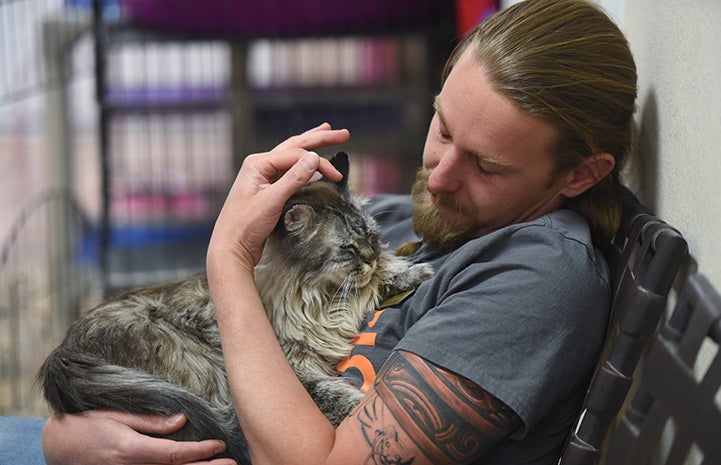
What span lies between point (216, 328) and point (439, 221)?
51 centimetres

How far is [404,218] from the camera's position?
192cm

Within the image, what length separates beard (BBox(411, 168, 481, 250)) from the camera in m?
1.47

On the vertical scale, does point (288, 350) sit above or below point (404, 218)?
below

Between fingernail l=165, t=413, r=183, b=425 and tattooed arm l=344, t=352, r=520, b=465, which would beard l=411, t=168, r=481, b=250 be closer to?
tattooed arm l=344, t=352, r=520, b=465

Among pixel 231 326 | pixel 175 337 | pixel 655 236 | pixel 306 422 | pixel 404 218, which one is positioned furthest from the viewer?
pixel 404 218

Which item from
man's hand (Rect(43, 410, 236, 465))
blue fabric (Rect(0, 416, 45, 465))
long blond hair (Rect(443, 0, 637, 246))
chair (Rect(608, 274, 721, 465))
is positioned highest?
long blond hair (Rect(443, 0, 637, 246))

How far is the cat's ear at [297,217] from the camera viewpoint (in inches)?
61.4

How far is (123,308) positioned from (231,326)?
0.34 m

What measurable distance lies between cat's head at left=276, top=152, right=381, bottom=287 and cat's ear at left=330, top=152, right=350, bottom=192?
→ 0.09m

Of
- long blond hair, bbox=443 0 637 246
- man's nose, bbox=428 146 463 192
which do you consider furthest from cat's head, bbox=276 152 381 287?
long blond hair, bbox=443 0 637 246

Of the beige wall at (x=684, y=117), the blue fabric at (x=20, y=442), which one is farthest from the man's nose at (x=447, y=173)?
the blue fabric at (x=20, y=442)

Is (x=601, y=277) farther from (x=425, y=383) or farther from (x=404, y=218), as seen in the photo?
(x=404, y=218)

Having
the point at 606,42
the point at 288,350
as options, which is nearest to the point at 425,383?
the point at 288,350

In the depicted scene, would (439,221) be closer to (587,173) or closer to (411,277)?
(411,277)
